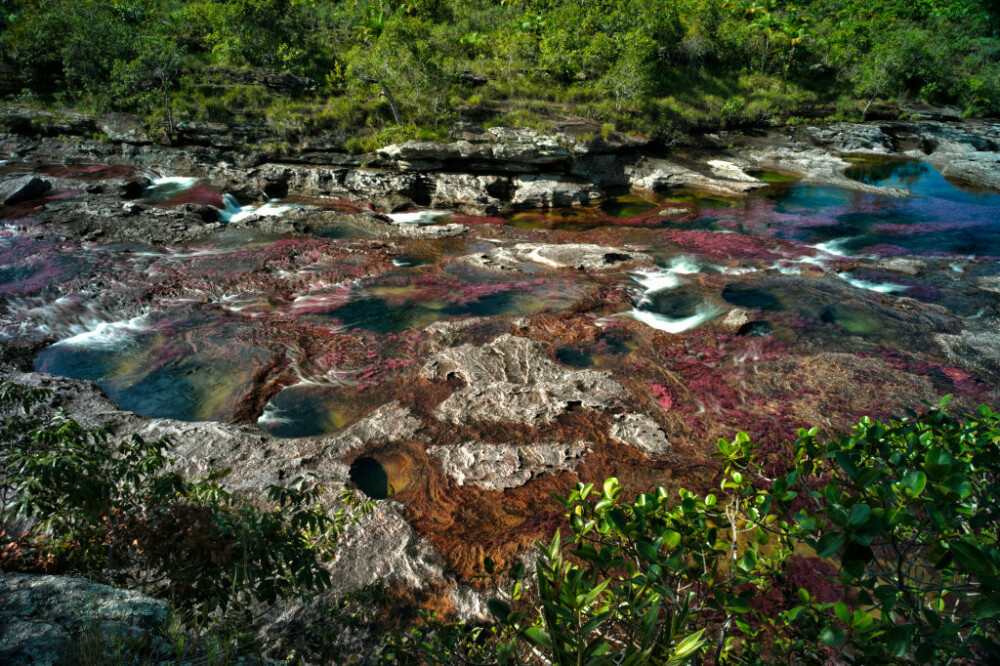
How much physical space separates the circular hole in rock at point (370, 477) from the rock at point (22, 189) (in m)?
20.1

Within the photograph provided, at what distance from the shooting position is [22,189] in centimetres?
1803

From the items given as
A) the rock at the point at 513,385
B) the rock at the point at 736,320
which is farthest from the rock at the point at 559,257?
the rock at the point at 513,385

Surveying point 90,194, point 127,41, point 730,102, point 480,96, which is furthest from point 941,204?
point 127,41

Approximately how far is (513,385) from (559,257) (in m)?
7.44

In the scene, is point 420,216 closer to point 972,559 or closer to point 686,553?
point 686,553

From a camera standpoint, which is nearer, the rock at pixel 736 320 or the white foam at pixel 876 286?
the rock at pixel 736 320

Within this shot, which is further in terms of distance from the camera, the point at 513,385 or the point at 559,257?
the point at 559,257

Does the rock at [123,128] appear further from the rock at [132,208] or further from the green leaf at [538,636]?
the green leaf at [538,636]

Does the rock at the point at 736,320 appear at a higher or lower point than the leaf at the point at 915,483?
lower

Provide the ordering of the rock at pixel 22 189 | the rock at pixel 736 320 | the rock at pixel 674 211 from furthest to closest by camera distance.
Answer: the rock at pixel 674 211 → the rock at pixel 22 189 → the rock at pixel 736 320

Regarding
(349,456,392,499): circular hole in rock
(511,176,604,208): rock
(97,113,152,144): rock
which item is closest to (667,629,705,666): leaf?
(349,456,392,499): circular hole in rock

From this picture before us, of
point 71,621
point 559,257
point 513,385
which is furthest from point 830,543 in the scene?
point 559,257

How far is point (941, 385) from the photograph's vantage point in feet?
29.3

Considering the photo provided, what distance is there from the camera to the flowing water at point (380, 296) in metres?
9.65
